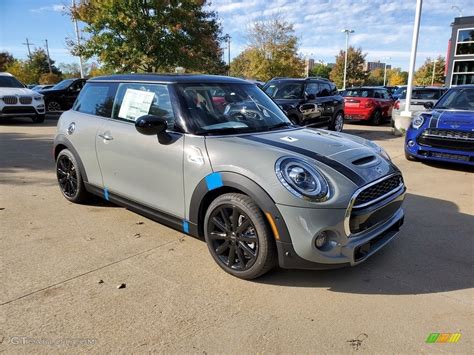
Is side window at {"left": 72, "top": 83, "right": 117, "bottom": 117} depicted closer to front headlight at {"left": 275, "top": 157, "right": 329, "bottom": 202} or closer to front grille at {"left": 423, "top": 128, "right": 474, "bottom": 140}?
front headlight at {"left": 275, "top": 157, "right": 329, "bottom": 202}

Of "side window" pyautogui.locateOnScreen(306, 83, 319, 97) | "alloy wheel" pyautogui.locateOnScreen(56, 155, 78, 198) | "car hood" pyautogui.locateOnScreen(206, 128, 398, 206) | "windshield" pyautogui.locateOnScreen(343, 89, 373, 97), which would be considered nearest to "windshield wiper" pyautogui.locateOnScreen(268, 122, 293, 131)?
"car hood" pyautogui.locateOnScreen(206, 128, 398, 206)

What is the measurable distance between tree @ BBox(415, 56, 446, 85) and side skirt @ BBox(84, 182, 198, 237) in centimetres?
6791

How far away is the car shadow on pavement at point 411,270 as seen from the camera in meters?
3.12

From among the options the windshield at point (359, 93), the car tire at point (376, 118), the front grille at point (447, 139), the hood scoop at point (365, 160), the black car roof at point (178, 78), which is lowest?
the car tire at point (376, 118)

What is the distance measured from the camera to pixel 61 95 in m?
17.6

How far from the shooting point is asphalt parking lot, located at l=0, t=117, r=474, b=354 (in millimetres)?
2449

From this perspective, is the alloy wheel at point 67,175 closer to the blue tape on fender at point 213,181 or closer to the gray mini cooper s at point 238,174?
the gray mini cooper s at point 238,174

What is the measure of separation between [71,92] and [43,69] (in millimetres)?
50689

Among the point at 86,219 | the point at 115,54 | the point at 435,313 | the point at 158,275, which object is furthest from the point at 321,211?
the point at 115,54

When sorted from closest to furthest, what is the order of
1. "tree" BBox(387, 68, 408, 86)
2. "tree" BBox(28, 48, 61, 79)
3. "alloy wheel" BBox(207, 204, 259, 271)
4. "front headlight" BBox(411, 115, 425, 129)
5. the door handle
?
"alloy wheel" BBox(207, 204, 259, 271) → the door handle → "front headlight" BBox(411, 115, 425, 129) → "tree" BBox(28, 48, 61, 79) → "tree" BBox(387, 68, 408, 86)

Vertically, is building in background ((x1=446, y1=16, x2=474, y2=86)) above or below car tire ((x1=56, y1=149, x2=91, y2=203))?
above

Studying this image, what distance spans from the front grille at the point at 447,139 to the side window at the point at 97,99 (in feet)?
18.6

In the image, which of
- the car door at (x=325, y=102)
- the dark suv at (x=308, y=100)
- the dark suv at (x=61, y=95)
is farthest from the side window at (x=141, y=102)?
the dark suv at (x=61, y=95)

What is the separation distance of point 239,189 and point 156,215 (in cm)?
114
